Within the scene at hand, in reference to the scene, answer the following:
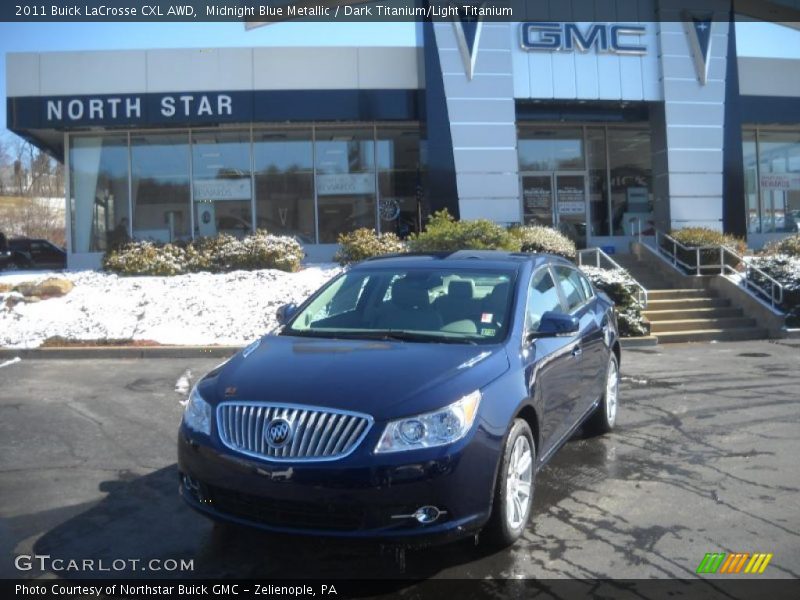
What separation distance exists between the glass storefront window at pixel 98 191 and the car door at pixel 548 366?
17.0 metres

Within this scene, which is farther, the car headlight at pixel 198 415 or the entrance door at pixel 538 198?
the entrance door at pixel 538 198

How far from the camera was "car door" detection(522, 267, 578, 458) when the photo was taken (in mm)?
4613

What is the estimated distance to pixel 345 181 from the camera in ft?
68.1

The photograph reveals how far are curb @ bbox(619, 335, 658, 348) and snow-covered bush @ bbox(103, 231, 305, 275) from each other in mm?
7454

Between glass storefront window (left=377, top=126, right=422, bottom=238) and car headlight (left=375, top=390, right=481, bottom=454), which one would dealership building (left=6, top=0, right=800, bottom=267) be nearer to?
glass storefront window (left=377, top=126, right=422, bottom=238)

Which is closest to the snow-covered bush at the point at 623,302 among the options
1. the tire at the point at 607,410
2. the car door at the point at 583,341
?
the tire at the point at 607,410

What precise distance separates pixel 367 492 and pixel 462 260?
240cm

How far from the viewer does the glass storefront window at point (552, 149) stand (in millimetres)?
22172

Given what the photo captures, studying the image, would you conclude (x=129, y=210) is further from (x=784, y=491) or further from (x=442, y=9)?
(x=784, y=491)

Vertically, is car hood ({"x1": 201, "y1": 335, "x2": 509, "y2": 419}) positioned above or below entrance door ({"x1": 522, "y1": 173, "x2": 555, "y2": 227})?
below

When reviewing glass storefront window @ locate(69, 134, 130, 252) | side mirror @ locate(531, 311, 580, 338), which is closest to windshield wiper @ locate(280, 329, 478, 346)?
side mirror @ locate(531, 311, 580, 338)

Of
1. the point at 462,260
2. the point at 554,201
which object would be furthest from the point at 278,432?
the point at 554,201

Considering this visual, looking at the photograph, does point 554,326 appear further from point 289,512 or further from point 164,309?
point 164,309

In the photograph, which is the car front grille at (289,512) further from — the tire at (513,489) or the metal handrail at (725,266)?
the metal handrail at (725,266)
